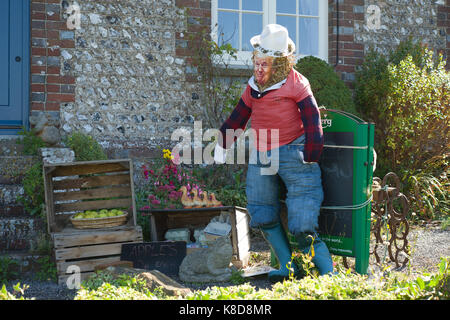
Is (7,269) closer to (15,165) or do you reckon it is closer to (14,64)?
(15,165)

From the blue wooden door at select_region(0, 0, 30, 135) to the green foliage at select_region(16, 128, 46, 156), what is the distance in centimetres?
21

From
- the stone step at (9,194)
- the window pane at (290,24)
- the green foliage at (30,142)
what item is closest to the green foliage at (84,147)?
the green foliage at (30,142)

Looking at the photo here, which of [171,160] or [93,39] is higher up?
[93,39]

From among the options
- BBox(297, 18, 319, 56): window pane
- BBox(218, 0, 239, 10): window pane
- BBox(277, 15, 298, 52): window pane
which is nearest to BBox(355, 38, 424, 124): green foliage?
BBox(297, 18, 319, 56): window pane

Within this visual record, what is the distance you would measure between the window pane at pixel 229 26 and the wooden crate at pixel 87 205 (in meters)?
2.53

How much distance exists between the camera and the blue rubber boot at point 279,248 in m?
4.16

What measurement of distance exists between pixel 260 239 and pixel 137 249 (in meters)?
1.71

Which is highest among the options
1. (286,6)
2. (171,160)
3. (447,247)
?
(286,6)

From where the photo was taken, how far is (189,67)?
21.4 feet

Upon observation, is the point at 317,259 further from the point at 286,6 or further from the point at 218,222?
the point at 286,6

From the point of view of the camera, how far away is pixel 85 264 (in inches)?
177

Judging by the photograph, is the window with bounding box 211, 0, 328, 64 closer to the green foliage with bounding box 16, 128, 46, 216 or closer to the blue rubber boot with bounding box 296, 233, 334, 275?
the green foliage with bounding box 16, 128, 46, 216

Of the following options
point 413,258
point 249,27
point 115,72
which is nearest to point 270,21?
point 249,27
